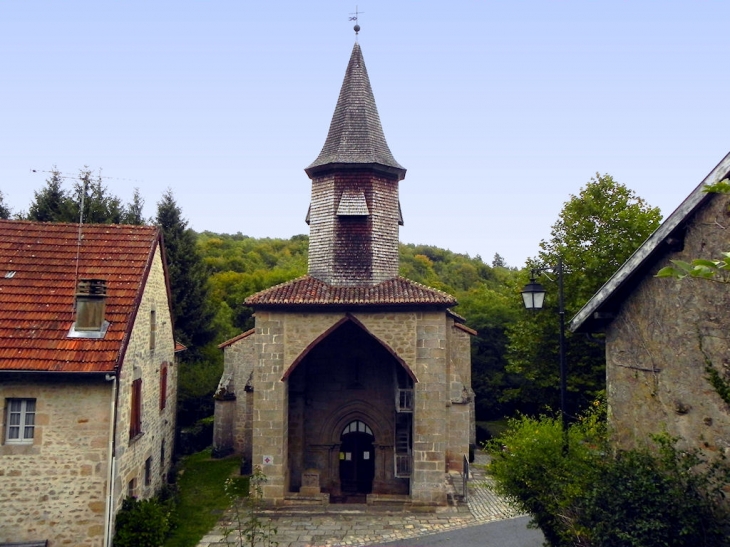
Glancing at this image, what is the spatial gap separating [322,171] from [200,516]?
11.3 m

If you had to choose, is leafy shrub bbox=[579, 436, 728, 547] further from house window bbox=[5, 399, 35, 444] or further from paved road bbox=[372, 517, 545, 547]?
house window bbox=[5, 399, 35, 444]

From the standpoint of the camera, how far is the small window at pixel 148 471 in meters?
14.3

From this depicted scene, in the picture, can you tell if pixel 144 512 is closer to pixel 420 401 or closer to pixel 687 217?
pixel 420 401

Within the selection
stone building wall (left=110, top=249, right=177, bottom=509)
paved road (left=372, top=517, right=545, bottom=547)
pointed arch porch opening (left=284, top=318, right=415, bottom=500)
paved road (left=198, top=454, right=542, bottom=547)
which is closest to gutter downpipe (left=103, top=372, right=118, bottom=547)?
stone building wall (left=110, top=249, right=177, bottom=509)

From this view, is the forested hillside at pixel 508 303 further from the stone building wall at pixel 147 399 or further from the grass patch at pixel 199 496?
the grass patch at pixel 199 496

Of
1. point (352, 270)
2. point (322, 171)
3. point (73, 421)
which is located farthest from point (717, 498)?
point (322, 171)

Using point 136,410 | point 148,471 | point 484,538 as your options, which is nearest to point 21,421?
point 136,410

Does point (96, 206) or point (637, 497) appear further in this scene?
point (96, 206)

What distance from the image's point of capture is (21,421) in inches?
432

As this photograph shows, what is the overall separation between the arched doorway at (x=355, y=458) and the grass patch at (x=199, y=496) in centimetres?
410

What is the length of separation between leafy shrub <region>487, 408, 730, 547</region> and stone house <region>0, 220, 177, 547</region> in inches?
341

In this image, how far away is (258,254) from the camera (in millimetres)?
64562

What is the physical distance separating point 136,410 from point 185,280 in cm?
1803

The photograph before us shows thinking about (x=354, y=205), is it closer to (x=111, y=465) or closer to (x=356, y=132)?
(x=356, y=132)
